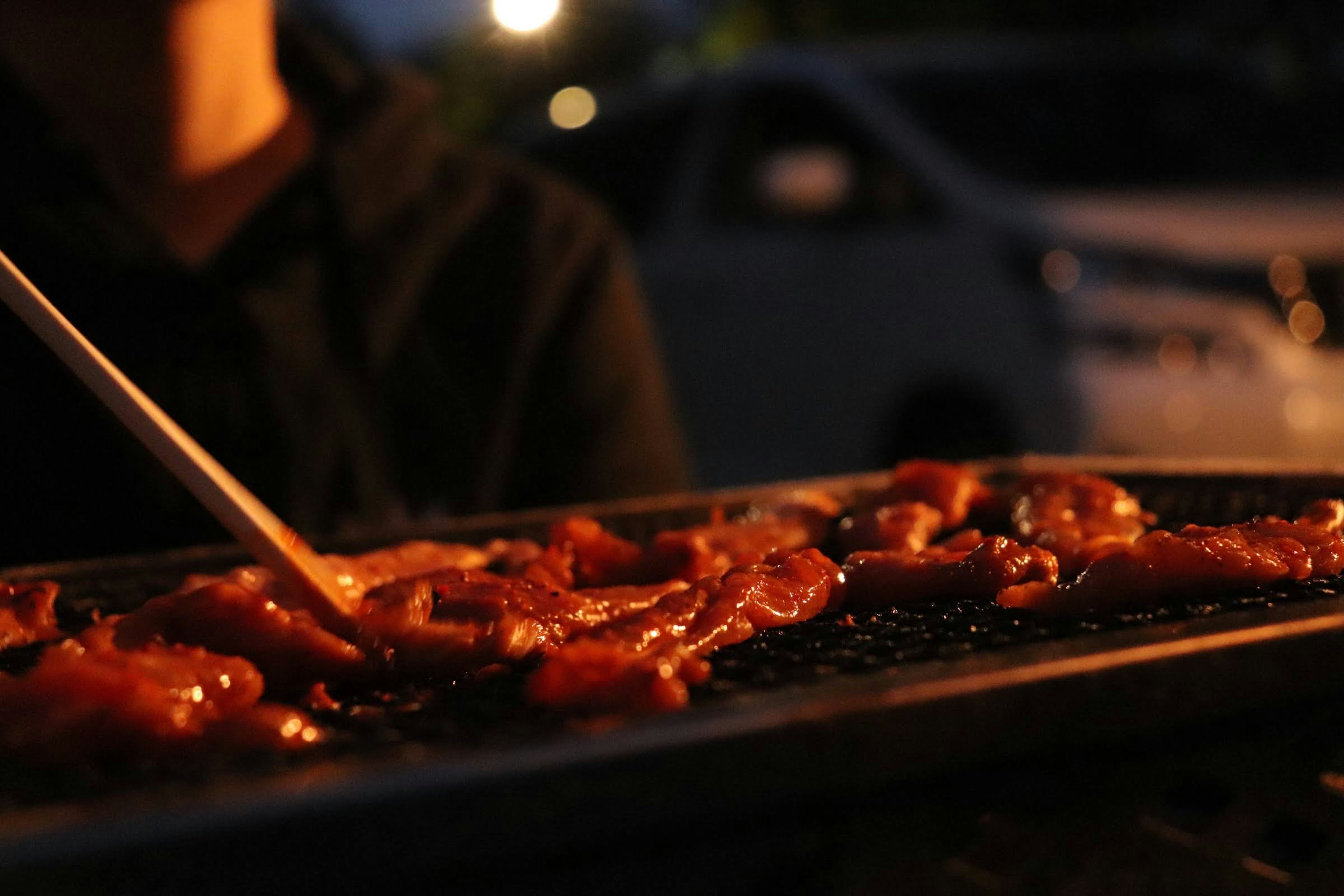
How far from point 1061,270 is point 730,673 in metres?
3.46

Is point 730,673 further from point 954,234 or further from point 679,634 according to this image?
point 954,234

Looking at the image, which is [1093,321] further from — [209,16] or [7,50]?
[7,50]

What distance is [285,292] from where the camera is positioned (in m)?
2.89

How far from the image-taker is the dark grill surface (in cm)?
110

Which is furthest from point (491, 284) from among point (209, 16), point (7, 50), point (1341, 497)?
point (1341, 497)

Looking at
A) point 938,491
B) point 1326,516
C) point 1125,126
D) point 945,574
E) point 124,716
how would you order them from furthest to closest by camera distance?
point 1125,126
point 938,491
point 1326,516
point 945,574
point 124,716

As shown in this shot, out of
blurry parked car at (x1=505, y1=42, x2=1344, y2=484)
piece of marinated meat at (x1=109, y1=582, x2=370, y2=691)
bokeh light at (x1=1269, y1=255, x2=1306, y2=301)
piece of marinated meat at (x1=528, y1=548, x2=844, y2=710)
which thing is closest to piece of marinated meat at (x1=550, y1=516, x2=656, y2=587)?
piece of marinated meat at (x1=528, y1=548, x2=844, y2=710)

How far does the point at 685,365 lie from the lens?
600 centimetres

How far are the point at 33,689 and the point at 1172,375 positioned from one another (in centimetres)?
382

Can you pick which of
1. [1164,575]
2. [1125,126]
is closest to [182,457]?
[1164,575]

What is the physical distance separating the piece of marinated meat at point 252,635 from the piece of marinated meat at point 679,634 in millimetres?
215

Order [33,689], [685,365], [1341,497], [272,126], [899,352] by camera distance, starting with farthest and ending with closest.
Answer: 1. [685,365]
2. [899,352]
3. [272,126]
4. [1341,497]
5. [33,689]

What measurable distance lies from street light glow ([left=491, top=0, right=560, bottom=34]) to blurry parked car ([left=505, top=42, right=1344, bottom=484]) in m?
1.66

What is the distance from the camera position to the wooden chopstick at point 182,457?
1358mm
